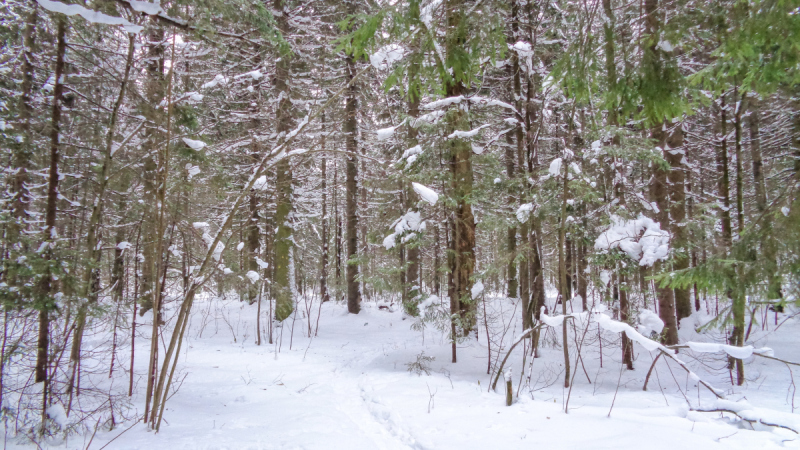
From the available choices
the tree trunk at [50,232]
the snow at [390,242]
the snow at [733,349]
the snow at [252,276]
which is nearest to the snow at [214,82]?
the tree trunk at [50,232]

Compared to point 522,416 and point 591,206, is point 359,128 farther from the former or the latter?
point 522,416

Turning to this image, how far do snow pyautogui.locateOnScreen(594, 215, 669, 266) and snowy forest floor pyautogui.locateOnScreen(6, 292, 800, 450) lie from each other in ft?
6.09

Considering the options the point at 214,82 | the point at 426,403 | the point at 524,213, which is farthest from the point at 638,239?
the point at 214,82

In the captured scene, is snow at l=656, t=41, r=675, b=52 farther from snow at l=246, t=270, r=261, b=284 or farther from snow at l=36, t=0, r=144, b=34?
snow at l=246, t=270, r=261, b=284

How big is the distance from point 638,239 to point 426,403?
5.29m

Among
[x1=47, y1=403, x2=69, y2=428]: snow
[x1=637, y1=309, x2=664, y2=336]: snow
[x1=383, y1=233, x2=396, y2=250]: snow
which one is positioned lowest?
[x1=47, y1=403, x2=69, y2=428]: snow

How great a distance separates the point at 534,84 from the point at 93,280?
9818 millimetres

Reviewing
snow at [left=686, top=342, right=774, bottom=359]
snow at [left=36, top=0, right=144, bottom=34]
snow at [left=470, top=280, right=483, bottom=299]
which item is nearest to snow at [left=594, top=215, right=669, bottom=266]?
snow at [left=470, top=280, right=483, bottom=299]

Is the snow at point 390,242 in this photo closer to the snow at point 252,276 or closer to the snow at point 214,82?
the snow at point 252,276

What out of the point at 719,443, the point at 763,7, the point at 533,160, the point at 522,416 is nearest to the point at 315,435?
the point at 522,416

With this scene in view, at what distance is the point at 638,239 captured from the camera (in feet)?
24.1

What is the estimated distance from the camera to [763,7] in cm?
292

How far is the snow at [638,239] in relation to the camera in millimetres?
6840

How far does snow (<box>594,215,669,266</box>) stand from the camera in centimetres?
684
